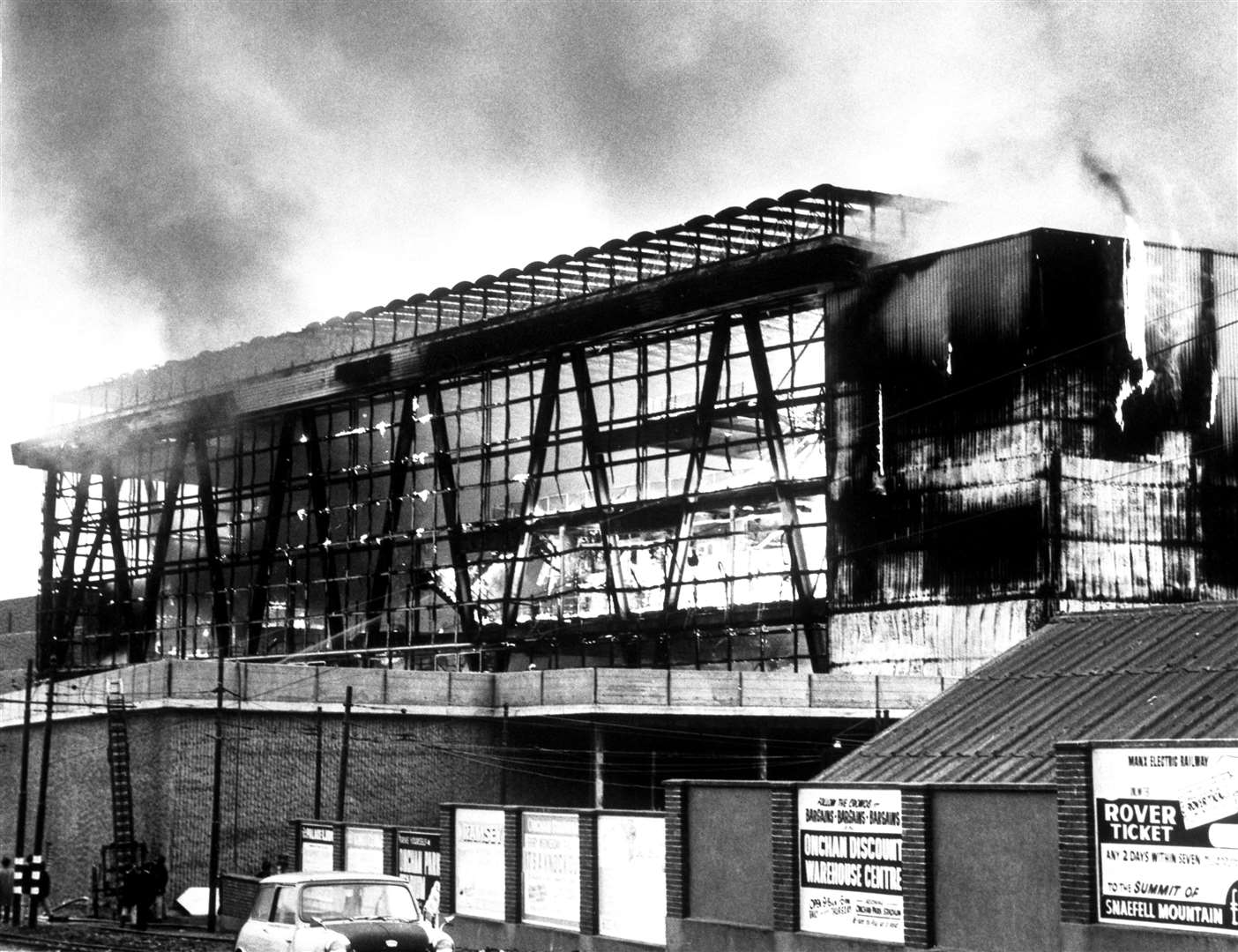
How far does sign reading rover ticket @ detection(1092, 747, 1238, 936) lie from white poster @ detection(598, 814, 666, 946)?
371 inches

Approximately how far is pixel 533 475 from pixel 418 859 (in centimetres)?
4329

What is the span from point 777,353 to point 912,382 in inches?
357

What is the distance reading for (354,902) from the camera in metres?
23.0

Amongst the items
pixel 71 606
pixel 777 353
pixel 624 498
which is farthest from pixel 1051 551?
pixel 71 606

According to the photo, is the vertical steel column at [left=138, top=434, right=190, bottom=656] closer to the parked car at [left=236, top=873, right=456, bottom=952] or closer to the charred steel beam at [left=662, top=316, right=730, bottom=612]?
the charred steel beam at [left=662, top=316, right=730, bottom=612]

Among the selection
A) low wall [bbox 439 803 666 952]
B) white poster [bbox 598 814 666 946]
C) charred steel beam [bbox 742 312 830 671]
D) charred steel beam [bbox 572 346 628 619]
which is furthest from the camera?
charred steel beam [bbox 572 346 628 619]

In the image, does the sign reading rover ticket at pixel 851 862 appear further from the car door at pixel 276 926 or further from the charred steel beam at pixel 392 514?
the charred steel beam at pixel 392 514

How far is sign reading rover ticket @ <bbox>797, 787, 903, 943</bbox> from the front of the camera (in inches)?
934

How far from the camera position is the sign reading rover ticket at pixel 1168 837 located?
18922 mm

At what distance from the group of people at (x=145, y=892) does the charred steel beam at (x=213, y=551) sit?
3689cm

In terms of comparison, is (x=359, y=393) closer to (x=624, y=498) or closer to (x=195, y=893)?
(x=624, y=498)

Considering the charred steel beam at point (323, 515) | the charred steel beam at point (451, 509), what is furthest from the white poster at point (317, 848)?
the charred steel beam at point (323, 515)

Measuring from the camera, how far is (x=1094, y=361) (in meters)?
60.5

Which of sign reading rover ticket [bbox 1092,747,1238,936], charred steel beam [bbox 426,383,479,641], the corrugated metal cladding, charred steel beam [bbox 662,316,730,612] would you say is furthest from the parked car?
charred steel beam [bbox 426,383,479,641]
